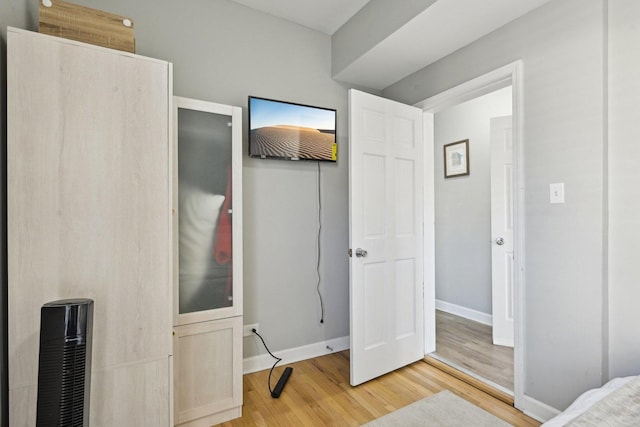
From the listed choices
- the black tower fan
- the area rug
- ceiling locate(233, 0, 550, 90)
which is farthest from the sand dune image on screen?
the area rug

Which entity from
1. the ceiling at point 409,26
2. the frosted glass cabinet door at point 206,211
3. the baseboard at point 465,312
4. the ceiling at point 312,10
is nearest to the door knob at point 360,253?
the frosted glass cabinet door at point 206,211

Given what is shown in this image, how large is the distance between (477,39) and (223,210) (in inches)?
83.8

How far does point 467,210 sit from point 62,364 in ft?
12.1

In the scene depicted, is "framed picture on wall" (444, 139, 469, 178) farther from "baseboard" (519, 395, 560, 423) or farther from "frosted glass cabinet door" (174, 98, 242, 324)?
"frosted glass cabinet door" (174, 98, 242, 324)

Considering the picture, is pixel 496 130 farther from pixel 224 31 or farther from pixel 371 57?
pixel 224 31

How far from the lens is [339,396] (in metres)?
2.07

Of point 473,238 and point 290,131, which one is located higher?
point 290,131

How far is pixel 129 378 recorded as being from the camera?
4.53 feet

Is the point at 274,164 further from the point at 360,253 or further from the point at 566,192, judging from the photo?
the point at 566,192

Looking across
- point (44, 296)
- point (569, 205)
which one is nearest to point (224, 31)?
point (44, 296)

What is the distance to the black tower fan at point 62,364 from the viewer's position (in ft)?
3.40

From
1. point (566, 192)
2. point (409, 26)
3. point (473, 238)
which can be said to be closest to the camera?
point (566, 192)

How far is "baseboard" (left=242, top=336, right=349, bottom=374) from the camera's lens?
2.38 m

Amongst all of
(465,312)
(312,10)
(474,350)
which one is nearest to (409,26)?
(312,10)
